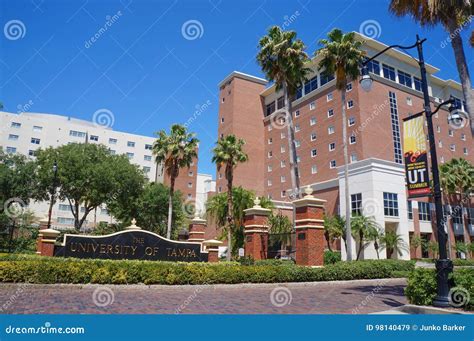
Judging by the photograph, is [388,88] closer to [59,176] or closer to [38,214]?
[59,176]

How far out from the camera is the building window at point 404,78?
49.0m

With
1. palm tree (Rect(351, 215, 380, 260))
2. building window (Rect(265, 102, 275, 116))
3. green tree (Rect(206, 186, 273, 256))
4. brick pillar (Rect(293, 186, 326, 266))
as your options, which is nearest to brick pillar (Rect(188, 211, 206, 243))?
green tree (Rect(206, 186, 273, 256))

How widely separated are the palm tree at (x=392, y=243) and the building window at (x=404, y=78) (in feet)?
77.1

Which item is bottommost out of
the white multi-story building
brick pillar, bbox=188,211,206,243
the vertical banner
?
brick pillar, bbox=188,211,206,243

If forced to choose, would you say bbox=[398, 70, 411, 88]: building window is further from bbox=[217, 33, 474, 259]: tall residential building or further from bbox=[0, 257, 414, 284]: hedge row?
bbox=[0, 257, 414, 284]: hedge row

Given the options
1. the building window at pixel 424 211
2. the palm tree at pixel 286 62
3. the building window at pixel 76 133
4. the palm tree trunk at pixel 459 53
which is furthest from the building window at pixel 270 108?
the palm tree trunk at pixel 459 53

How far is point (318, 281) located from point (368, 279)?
12.8ft

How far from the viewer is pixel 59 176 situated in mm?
36344

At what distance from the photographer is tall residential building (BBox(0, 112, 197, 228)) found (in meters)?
65.6

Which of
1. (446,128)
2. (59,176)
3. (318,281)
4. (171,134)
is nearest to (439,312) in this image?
(318,281)

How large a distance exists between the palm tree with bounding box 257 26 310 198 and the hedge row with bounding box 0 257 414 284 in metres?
10.2

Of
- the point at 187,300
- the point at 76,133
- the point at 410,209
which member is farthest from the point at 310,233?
the point at 76,133

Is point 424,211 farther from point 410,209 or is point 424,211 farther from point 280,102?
point 280,102

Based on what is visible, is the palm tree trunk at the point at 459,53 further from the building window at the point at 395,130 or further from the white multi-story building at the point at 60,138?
the white multi-story building at the point at 60,138
